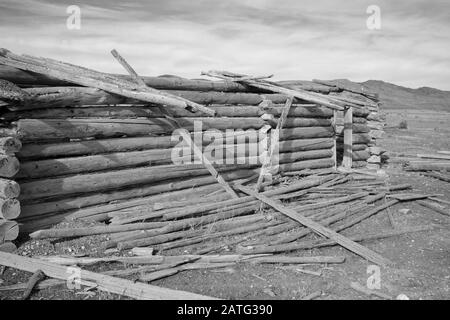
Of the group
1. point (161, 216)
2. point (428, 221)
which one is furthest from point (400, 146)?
point (161, 216)

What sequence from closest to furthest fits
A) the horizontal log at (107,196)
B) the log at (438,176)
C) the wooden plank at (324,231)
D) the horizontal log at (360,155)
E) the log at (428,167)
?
the wooden plank at (324,231) → the horizontal log at (107,196) → the log at (438,176) → the log at (428,167) → the horizontal log at (360,155)

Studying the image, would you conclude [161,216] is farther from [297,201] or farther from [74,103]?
[297,201]

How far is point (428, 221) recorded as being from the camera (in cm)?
838

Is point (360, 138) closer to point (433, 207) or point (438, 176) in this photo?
point (438, 176)

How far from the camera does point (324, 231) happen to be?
7.20 meters

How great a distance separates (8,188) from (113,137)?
2202mm

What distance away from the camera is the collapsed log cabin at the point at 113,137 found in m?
6.32

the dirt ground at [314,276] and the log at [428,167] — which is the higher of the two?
the log at [428,167]

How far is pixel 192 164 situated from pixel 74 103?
9.15 feet

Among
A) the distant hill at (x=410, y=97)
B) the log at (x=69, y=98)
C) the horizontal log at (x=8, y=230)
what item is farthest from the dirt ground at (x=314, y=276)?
the distant hill at (x=410, y=97)

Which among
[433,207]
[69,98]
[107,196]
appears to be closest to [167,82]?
[69,98]

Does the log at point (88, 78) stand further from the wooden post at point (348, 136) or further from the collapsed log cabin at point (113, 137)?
the wooden post at point (348, 136)

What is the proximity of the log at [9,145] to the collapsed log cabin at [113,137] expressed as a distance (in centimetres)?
1

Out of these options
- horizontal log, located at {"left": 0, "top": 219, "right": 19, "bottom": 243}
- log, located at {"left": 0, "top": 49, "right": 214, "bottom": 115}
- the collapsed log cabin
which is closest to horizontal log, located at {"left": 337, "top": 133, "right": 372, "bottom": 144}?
the collapsed log cabin
